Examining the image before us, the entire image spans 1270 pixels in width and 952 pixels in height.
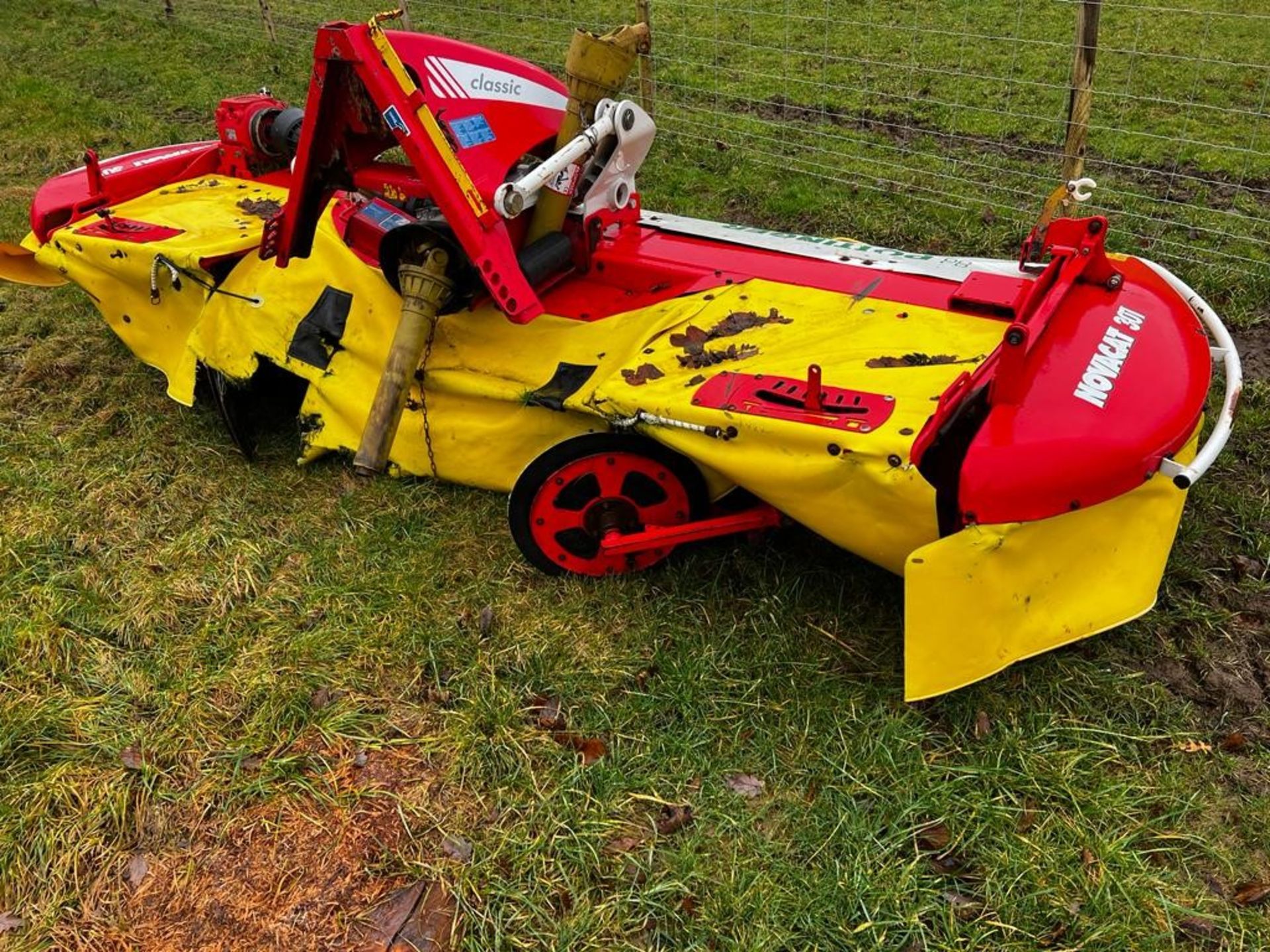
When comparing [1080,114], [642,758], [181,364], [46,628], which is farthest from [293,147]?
[1080,114]

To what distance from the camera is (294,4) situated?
36.2 ft

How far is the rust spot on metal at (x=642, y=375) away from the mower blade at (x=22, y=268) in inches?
126

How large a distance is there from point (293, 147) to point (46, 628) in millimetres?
2633

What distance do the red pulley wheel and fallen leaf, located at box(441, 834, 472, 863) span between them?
103cm

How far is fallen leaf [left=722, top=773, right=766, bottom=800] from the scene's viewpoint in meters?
2.75

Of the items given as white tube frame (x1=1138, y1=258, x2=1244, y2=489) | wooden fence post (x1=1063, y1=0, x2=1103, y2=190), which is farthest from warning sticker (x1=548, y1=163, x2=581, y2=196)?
wooden fence post (x1=1063, y1=0, x2=1103, y2=190)

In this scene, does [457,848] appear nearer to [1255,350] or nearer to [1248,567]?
[1248,567]

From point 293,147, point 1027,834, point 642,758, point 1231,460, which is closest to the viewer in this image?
point 1027,834

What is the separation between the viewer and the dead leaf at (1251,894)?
7.91 ft

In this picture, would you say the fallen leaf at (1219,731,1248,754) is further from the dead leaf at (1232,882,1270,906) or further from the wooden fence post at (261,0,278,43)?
the wooden fence post at (261,0,278,43)

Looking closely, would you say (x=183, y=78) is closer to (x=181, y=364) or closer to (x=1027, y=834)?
(x=181, y=364)

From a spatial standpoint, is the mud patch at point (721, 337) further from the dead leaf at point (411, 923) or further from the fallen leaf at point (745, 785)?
the dead leaf at point (411, 923)

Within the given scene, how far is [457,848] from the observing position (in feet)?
8.62

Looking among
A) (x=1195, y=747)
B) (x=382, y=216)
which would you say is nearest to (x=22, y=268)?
(x=382, y=216)
